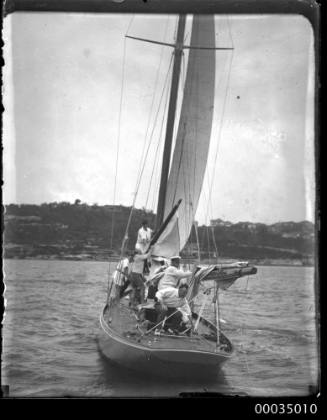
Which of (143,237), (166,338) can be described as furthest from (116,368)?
(143,237)

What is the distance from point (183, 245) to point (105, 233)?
228 inches

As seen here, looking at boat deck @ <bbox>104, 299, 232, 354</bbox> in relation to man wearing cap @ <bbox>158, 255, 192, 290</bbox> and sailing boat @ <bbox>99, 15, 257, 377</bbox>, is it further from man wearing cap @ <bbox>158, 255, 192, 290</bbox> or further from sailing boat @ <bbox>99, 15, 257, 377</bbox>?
man wearing cap @ <bbox>158, 255, 192, 290</bbox>

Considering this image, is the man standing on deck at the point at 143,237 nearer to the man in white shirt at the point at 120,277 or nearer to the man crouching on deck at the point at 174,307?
the man in white shirt at the point at 120,277

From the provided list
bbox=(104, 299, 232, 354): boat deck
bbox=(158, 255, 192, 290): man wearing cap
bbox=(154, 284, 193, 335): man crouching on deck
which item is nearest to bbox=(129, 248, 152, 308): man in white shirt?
bbox=(104, 299, 232, 354): boat deck

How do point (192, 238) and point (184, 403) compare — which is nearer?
point (184, 403)

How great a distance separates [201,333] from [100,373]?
1827 mm

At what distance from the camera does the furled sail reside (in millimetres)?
10609

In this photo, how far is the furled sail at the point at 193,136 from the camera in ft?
34.8

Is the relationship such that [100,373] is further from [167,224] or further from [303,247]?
[303,247]

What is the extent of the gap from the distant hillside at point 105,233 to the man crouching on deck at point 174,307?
3.75 ft

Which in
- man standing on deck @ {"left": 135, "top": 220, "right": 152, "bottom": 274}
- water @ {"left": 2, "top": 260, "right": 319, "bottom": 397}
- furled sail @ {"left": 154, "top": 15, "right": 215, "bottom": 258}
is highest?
furled sail @ {"left": 154, "top": 15, "right": 215, "bottom": 258}

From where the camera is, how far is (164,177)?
1100 cm

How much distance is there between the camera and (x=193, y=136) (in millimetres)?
10836

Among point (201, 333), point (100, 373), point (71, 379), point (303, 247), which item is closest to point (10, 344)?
point (71, 379)
